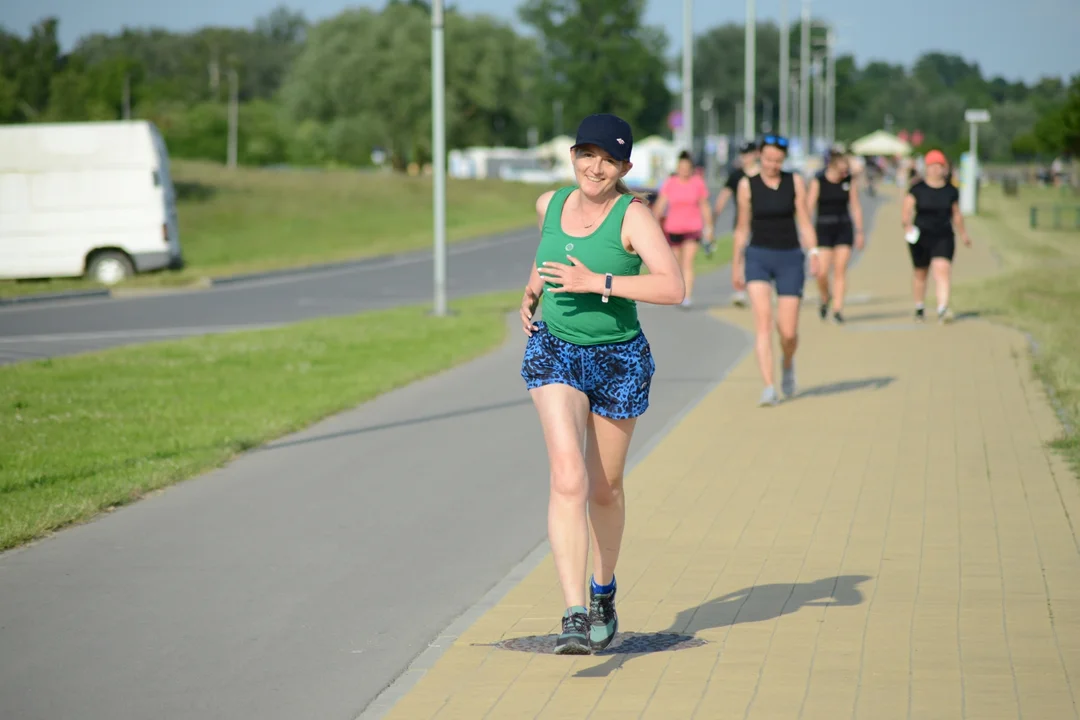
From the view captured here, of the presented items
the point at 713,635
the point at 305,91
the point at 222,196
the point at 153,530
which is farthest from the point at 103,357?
the point at 305,91

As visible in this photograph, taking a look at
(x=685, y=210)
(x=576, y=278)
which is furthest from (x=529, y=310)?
(x=685, y=210)

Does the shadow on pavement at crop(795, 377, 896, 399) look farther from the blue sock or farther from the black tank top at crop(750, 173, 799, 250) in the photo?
the blue sock

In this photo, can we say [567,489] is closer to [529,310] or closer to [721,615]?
[529,310]

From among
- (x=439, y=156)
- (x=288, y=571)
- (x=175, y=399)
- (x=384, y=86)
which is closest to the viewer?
(x=288, y=571)

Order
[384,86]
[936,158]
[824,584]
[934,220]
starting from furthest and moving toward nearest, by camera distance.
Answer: [384,86] < [934,220] < [936,158] < [824,584]

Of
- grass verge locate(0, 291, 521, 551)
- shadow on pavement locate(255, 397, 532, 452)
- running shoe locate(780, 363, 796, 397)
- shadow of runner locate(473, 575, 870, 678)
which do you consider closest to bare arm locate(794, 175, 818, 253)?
running shoe locate(780, 363, 796, 397)

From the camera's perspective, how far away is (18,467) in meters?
9.15

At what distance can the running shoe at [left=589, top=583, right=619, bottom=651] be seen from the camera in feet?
17.3

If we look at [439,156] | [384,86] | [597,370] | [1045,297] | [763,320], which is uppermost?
[384,86]

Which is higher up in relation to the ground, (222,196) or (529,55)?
(529,55)

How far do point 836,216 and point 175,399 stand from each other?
303 inches

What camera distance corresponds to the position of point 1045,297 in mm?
20547

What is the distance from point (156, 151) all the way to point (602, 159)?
2347 centimetres

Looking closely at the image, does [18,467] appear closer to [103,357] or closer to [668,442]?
[668,442]
